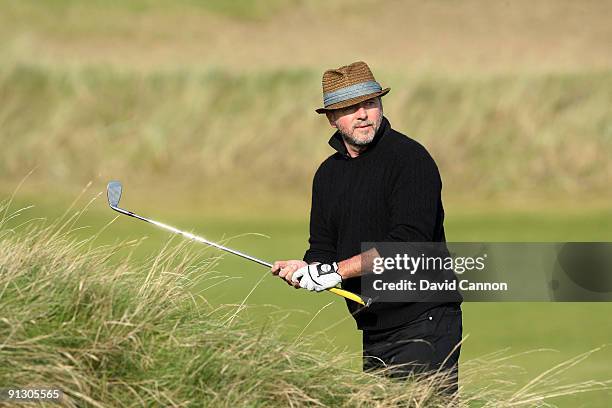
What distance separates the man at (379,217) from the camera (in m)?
5.97

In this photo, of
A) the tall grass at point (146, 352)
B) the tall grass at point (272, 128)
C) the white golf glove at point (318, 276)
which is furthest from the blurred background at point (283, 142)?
the tall grass at point (146, 352)

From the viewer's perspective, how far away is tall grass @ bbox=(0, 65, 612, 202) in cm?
2186

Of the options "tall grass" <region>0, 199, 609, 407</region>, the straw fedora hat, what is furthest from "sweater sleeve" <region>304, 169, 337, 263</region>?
"tall grass" <region>0, 199, 609, 407</region>

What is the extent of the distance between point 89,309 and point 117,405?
463 millimetres

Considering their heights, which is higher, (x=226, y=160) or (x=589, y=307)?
(x=226, y=160)

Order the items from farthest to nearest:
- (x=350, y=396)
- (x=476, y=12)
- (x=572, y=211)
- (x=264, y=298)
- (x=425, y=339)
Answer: (x=476, y=12)
(x=572, y=211)
(x=264, y=298)
(x=425, y=339)
(x=350, y=396)

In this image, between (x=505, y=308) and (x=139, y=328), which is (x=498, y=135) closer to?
(x=505, y=308)

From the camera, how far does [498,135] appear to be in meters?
22.6

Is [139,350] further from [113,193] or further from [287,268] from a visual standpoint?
[113,193]

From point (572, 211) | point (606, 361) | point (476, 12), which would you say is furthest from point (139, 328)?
point (476, 12)

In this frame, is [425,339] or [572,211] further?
[572,211]

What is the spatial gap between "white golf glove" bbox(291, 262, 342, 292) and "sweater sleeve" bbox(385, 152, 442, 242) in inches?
10.1

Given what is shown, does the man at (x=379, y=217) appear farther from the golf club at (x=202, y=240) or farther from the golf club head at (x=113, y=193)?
the golf club head at (x=113, y=193)

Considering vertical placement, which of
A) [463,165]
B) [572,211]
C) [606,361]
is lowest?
[606,361]
